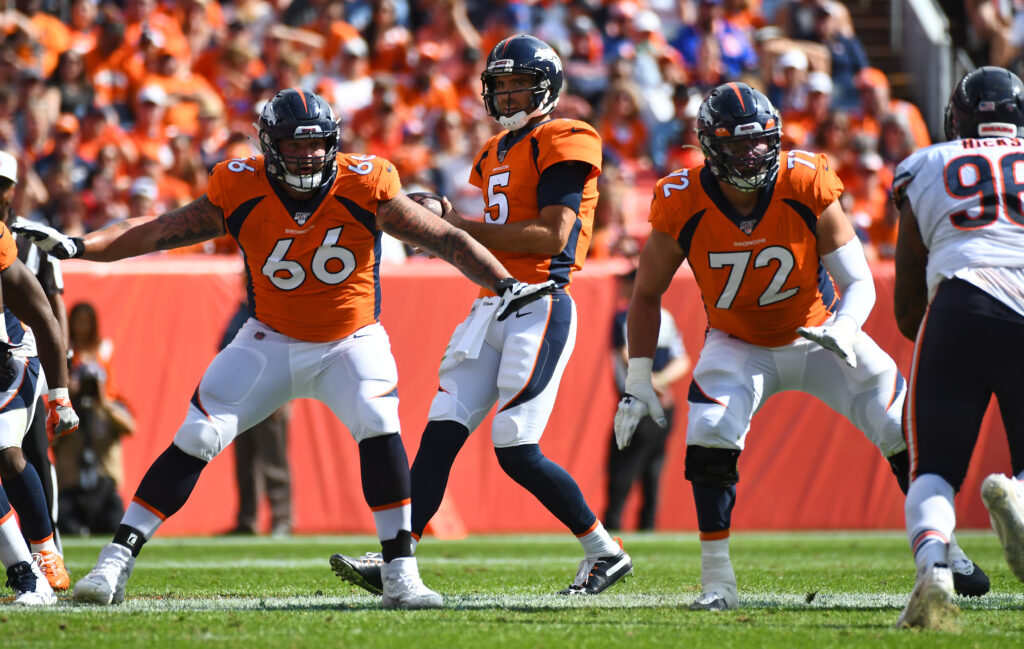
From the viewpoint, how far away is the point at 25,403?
584cm

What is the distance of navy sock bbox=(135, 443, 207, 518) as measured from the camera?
5184 millimetres

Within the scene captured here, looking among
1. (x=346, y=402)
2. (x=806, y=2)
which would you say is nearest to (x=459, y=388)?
(x=346, y=402)

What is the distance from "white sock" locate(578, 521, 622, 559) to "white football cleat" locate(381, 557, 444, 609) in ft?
2.66

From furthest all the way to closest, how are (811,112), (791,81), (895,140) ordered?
(791,81) < (811,112) < (895,140)

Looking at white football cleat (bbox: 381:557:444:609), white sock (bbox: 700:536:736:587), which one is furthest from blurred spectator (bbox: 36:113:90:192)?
white sock (bbox: 700:536:736:587)

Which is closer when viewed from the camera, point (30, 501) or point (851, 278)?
point (851, 278)

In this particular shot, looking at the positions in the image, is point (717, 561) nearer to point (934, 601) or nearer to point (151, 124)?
point (934, 601)

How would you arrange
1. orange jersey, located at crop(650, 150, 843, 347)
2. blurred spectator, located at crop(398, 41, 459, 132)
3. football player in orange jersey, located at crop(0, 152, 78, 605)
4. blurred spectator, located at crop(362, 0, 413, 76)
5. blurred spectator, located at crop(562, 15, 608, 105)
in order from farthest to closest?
blurred spectator, located at crop(362, 0, 413, 76) < blurred spectator, located at crop(562, 15, 608, 105) < blurred spectator, located at crop(398, 41, 459, 132) < football player in orange jersey, located at crop(0, 152, 78, 605) < orange jersey, located at crop(650, 150, 843, 347)

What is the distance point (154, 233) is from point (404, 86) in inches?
351

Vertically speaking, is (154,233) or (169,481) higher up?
(154,233)

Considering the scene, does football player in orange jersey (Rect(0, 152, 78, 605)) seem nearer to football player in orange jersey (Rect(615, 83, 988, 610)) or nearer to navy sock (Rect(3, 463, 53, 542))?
navy sock (Rect(3, 463, 53, 542))

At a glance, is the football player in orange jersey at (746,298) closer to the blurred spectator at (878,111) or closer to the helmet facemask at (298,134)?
the helmet facemask at (298,134)

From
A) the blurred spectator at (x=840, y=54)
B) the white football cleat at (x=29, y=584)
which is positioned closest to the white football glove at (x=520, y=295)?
the white football cleat at (x=29, y=584)

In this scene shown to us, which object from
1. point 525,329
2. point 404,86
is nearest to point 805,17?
point 404,86
